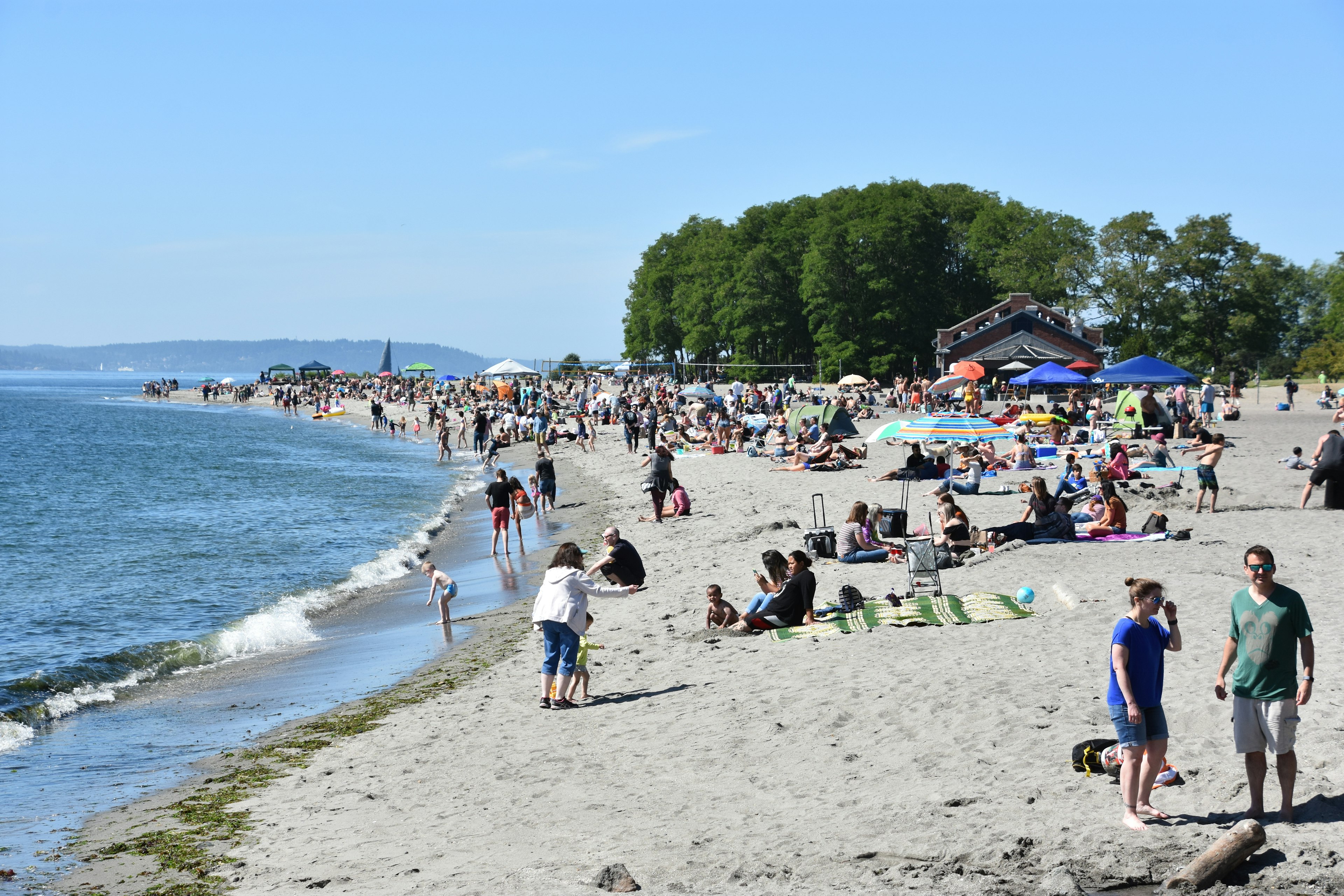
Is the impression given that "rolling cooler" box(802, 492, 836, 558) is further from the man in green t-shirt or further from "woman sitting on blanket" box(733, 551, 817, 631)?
the man in green t-shirt

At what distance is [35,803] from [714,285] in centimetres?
7434

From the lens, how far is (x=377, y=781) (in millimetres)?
7695

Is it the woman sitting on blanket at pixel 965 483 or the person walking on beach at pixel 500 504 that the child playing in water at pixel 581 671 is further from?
the woman sitting on blanket at pixel 965 483

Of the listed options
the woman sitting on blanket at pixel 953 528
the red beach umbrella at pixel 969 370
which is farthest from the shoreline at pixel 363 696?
the red beach umbrella at pixel 969 370

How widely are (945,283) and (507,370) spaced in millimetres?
29986

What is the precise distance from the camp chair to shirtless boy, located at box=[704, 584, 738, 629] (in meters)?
1.91

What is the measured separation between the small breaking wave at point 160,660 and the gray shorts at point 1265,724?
391 inches

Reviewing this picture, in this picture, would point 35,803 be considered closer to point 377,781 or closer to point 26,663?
point 377,781

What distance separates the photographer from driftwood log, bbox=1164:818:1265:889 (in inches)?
195

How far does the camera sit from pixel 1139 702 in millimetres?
5652

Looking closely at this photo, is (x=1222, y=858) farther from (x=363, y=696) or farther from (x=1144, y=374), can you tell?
(x=1144, y=374)

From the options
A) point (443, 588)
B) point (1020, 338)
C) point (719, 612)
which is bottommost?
point (443, 588)

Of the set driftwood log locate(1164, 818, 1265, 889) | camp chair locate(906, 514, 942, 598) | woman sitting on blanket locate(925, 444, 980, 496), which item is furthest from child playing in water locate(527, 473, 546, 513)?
driftwood log locate(1164, 818, 1265, 889)

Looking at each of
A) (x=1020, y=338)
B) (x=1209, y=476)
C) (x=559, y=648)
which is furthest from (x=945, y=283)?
(x=559, y=648)
